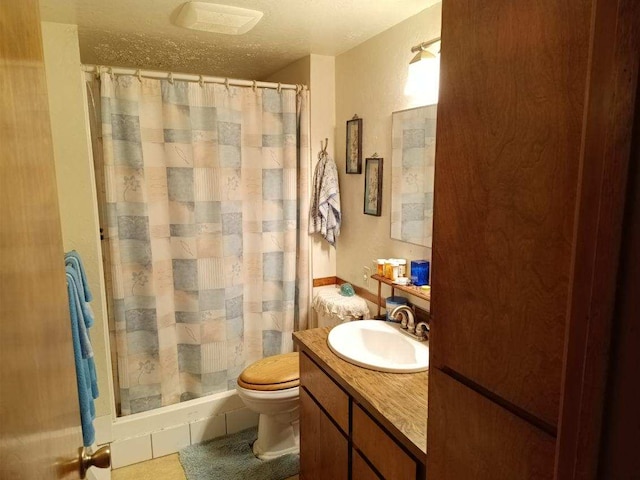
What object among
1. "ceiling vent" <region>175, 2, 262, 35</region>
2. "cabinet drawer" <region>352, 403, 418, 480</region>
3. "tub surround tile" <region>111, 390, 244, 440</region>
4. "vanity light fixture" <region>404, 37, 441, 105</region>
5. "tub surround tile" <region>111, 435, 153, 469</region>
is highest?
"ceiling vent" <region>175, 2, 262, 35</region>

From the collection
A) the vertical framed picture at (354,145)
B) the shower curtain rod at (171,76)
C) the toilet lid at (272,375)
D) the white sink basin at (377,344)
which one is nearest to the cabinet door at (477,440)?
the white sink basin at (377,344)

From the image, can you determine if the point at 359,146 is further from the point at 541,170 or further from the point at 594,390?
the point at 594,390

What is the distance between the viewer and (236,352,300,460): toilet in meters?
2.14

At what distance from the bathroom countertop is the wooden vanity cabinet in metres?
0.05

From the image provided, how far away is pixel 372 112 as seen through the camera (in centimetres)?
225

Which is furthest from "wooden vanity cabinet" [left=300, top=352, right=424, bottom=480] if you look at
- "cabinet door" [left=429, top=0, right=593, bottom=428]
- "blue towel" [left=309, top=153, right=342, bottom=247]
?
"blue towel" [left=309, top=153, right=342, bottom=247]

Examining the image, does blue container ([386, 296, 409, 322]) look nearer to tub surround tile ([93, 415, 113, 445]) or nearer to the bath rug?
the bath rug

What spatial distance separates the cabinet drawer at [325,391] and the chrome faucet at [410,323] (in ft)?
1.48

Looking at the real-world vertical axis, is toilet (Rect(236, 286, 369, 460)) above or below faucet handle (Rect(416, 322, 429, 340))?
below

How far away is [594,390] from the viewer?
45 centimetres

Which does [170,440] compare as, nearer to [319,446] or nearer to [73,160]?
[319,446]

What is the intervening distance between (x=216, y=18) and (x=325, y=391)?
169 cm

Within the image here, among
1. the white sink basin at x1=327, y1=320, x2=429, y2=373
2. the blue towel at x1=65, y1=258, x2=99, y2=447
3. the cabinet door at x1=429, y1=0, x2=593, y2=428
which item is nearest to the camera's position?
the cabinet door at x1=429, y1=0, x2=593, y2=428

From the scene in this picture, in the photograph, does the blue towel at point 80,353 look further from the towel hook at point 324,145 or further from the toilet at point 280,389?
the towel hook at point 324,145
